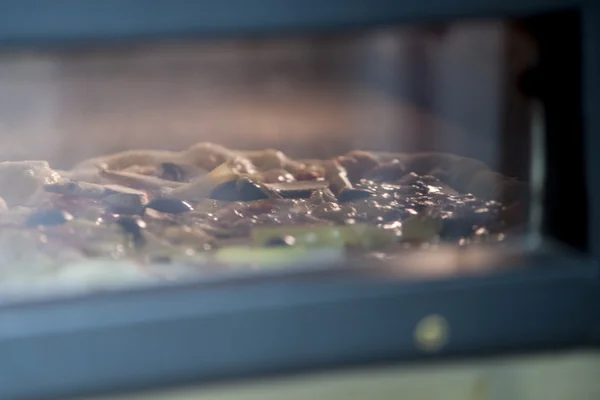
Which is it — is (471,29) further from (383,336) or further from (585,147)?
(383,336)

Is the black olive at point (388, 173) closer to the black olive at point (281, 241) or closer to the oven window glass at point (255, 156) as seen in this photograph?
the oven window glass at point (255, 156)

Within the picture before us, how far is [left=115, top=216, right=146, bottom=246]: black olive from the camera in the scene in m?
0.57

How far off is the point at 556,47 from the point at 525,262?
7.0 inches

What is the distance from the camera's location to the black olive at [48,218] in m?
0.58

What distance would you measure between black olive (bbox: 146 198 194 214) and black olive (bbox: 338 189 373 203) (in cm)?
15

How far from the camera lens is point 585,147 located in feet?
1.77

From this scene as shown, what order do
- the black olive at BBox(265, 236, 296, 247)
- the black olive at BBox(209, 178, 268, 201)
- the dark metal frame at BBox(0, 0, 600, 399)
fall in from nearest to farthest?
1. the dark metal frame at BBox(0, 0, 600, 399)
2. the black olive at BBox(265, 236, 296, 247)
3. the black olive at BBox(209, 178, 268, 201)

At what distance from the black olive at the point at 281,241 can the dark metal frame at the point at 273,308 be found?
0.19ft

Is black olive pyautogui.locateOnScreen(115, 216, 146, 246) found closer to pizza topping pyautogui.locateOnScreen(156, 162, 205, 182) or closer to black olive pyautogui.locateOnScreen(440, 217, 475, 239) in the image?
pizza topping pyautogui.locateOnScreen(156, 162, 205, 182)

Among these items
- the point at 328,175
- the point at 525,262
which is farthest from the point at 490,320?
the point at 328,175

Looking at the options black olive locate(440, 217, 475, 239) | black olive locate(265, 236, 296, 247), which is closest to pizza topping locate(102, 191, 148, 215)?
black olive locate(265, 236, 296, 247)

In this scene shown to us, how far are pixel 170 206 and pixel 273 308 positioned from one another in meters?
0.21

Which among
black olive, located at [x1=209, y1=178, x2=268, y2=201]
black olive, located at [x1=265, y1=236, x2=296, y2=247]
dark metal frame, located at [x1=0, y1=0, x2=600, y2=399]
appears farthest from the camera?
black olive, located at [x1=209, y1=178, x2=268, y2=201]

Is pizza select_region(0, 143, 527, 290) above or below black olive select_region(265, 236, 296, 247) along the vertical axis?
above
